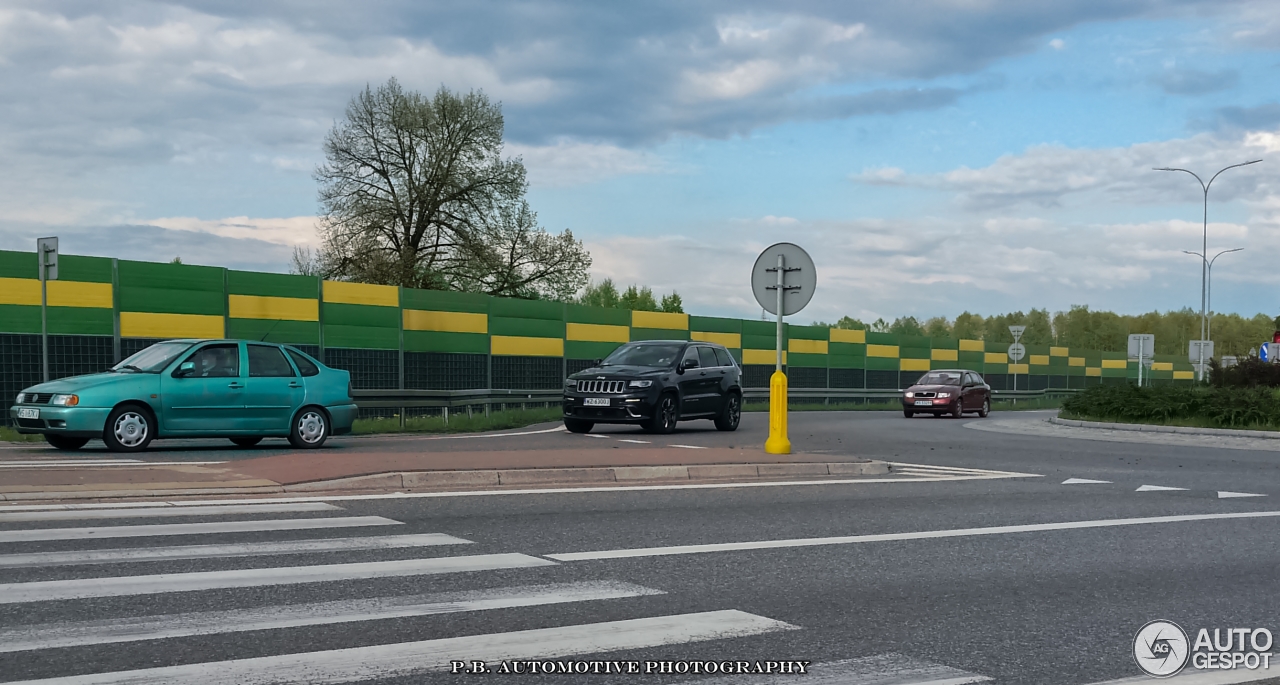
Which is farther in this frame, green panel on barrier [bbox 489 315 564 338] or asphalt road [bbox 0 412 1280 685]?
green panel on barrier [bbox 489 315 564 338]

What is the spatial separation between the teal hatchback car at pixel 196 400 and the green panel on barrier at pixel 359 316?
784cm

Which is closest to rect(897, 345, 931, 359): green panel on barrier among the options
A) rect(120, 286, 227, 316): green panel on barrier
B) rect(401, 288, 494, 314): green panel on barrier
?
rect(401, 288, 494, 314): green panel on barrier

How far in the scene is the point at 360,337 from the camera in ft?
81.4

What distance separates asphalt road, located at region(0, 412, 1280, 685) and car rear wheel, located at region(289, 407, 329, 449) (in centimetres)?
623

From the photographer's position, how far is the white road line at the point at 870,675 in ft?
14.8

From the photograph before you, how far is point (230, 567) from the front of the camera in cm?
664

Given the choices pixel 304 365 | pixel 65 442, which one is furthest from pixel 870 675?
pixel 65 442

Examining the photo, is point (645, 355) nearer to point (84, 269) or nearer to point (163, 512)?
point (84, 269)

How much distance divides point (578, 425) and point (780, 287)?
7.51 m

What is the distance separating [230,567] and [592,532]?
8.79 feet

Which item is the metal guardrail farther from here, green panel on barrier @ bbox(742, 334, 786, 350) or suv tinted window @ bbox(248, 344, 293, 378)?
suv tinted window @ bbox(248, 344, 293, 378)

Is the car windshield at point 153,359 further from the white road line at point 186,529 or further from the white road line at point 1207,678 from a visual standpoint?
the white road line at point 1207,678

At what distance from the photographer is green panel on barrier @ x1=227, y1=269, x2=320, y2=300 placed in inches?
887

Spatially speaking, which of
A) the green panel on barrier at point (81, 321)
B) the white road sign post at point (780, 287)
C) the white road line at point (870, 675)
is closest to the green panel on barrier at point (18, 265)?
the green panel on barrier at point (81, 321)
